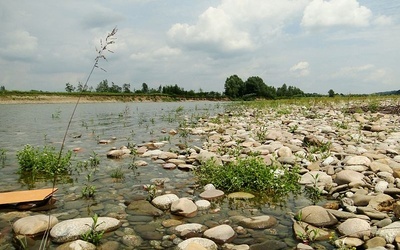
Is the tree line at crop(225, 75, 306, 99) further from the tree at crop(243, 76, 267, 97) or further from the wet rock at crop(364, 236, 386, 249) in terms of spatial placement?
the wet rock at crop(364, 236, 386, 249)

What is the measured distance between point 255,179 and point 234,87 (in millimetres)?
103931

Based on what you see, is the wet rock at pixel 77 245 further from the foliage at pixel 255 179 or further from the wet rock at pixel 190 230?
the foliage at pixel 255 179

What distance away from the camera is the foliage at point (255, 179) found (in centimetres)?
605

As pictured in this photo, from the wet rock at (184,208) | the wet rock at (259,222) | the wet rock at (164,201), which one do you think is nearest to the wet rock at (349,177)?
the wet rock at (259,222)

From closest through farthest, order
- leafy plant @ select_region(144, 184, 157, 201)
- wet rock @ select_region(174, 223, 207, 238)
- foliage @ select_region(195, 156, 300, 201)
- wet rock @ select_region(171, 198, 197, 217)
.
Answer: wet rock @ select_region(174, 223, 207, 238), wet rock @ select_region(171, 198, 197, 217), leafy plant @ select_region(144, 184, 157, 201), foliage @ select_region(195, 156, 300, 201)

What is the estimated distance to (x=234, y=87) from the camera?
108m

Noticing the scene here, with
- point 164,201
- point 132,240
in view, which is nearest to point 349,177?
point 164,201

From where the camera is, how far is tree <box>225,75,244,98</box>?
349 feet

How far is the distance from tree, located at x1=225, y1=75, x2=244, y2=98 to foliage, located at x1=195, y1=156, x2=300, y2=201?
3904 inches

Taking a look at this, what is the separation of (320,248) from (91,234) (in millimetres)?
3012

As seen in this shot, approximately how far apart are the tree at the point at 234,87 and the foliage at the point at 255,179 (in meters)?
99.2

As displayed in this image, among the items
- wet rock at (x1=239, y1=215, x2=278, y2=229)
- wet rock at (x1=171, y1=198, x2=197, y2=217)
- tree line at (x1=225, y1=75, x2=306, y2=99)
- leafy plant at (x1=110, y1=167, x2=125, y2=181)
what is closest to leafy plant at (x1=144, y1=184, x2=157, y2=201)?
wet rock at (x1=171, y1=198, x2=197, y2=217)

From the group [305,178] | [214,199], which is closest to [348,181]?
[305,178]

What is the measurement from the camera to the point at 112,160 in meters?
8.81
